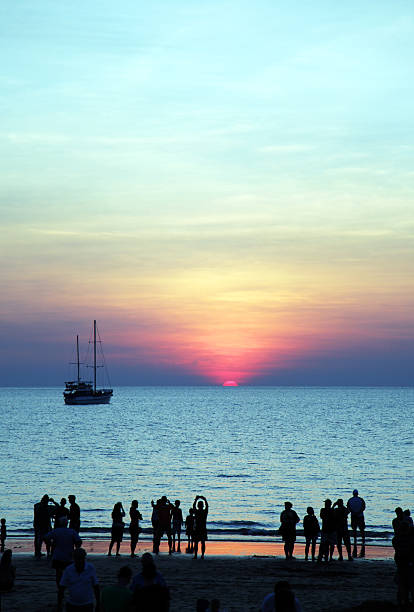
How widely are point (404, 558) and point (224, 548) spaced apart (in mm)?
13750

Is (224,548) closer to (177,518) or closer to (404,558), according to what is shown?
(177,518)

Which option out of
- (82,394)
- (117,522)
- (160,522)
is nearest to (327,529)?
(160,522)

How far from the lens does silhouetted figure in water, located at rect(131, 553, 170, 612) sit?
30.8ft

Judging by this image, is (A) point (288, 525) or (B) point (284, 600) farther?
(A) point (288, 525)

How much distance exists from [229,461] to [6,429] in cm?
6054

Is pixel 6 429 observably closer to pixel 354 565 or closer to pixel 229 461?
pixel 229 461

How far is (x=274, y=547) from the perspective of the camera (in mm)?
27719

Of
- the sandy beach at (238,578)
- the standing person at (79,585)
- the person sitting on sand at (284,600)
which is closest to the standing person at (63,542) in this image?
the sandy beach at (238,578)

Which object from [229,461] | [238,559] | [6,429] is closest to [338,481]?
[229,461]

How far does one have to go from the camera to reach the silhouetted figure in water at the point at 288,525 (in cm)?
2170

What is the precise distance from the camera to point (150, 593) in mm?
9430

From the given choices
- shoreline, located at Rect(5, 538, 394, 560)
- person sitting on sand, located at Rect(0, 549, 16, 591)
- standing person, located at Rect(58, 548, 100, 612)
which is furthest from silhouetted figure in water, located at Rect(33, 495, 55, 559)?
standing person, located at Rect(58, 548, 100, 612)

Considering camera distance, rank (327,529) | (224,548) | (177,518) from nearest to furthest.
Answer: (327,529) → (177,518) → (224,548)

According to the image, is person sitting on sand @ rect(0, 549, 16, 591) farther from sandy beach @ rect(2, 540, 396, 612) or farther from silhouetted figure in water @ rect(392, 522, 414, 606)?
silhouetted figure in water @ rect(392, 522, 414, 606)
